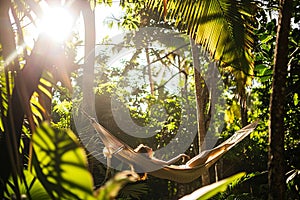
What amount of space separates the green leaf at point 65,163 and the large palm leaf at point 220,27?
104 inches

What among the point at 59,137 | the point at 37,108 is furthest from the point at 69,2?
the point at 59,137

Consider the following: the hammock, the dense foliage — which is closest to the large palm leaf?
the dense foliage

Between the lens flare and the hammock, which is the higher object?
the lens flare

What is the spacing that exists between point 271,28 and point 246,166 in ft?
17.4

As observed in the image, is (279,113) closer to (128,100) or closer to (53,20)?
(53,20)

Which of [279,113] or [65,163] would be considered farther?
[279,113]

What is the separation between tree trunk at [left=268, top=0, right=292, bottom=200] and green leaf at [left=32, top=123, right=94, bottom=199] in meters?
0.79

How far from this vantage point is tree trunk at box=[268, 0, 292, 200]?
1.12 metres

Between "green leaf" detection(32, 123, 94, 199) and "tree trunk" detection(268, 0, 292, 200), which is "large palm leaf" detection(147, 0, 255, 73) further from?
"green leaf" detection(32, 123, 94, 199)

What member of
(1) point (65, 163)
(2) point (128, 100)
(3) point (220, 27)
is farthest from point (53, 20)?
(2) point (128, 100)

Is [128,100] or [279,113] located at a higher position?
[279,113]

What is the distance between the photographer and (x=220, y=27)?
3051 mm

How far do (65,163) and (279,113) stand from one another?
2.96ft

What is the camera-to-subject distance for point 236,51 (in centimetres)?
302
